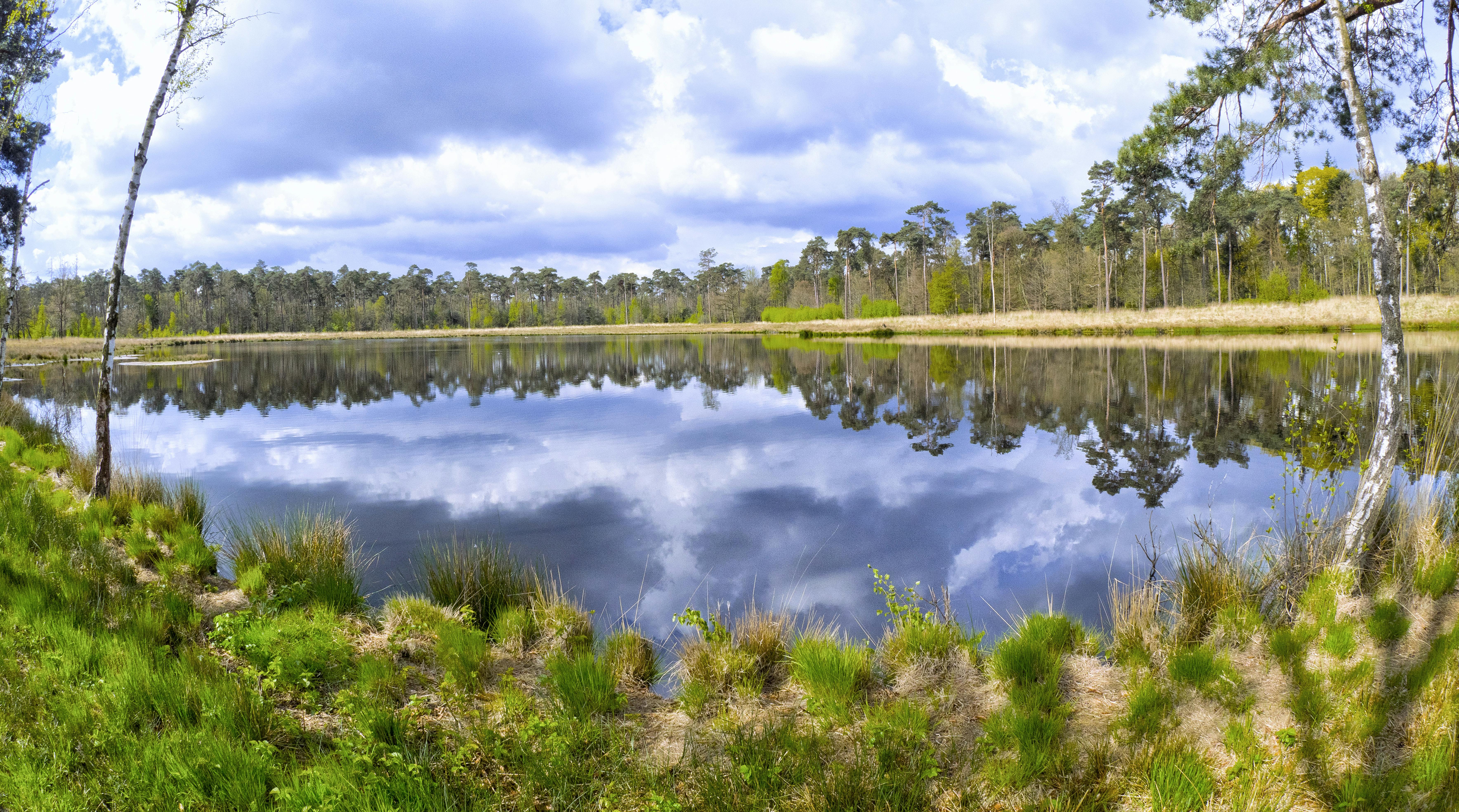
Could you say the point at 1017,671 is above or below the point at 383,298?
below

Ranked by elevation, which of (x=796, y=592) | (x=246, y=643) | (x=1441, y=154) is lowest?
(x=796, y=592)

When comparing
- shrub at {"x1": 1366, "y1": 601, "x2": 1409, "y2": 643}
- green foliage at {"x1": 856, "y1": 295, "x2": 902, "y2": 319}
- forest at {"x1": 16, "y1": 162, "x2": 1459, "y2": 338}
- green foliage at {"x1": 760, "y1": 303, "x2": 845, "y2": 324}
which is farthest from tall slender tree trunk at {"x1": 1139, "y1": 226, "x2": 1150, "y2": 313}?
shrub at {"x1": 1366, "y1": 601, "x2": 1409, "y2": 643}

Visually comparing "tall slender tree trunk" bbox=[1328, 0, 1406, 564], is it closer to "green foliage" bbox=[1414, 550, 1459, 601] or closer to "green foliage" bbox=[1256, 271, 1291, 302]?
"green foliage" bbox=[1414, 550, 1459, 601]

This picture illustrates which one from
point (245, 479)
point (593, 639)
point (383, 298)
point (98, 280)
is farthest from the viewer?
point (383, 298)

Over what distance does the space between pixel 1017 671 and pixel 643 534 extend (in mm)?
4728

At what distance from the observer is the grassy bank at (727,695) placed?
3098 millimetres

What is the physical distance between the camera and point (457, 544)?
24.6 ft

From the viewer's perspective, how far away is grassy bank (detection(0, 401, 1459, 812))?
310 cm

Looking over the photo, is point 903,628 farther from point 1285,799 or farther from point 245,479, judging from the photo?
point 245,479

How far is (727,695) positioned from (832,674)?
65 centimetres

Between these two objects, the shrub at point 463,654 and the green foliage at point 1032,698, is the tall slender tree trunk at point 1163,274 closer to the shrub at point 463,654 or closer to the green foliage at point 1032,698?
the green foliage at point 1032,698

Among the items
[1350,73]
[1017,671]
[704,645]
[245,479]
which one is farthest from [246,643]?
[1350,73]

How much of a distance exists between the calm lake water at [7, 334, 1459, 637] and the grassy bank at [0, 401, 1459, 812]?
93cm

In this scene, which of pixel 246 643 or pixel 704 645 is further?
pixel 704 645
